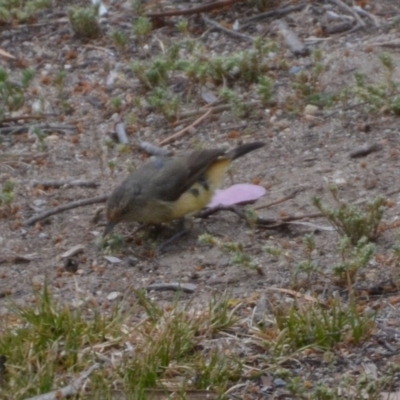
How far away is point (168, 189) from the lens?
252 inches

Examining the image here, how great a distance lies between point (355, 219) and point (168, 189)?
1.26m

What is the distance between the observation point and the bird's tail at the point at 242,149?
668cm

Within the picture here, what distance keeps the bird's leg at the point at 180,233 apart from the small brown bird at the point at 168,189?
0.07 meters

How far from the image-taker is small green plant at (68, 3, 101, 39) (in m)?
8.74

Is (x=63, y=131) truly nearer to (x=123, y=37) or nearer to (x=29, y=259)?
(x=123, y=37)

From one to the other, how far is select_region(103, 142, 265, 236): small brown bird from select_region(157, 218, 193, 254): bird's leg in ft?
0.24

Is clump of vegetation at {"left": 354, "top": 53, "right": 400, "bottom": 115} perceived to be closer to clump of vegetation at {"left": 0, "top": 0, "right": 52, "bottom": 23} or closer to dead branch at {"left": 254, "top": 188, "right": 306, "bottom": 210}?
dead branch at {"left": 254, "top": 188, "right": 306, "bottom": 210}

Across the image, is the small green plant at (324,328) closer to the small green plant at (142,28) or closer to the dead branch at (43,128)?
the dead branch at (43,128)

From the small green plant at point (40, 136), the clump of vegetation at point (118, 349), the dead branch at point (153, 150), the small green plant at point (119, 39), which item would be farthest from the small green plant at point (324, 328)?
the small green plant at point (119, 39)

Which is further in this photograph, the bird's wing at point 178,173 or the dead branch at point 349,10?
the dead branch at point 349,10

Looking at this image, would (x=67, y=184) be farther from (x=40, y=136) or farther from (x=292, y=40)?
(x=292, y=40)

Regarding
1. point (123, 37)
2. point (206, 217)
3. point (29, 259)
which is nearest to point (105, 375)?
point (29, 259)

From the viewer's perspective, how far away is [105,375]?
15.0ft

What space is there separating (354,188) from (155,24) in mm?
3089
